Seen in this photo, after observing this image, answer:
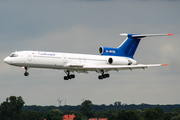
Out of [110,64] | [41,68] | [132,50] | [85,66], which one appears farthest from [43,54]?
[132,50]

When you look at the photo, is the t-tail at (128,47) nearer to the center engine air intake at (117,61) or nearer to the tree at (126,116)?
the center engine air intake at (117,61)

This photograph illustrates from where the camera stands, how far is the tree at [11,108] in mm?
147500

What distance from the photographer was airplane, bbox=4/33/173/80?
2650 inches

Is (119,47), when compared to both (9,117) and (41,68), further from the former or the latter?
(9,117)

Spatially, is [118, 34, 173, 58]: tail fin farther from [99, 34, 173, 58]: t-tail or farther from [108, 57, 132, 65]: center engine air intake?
[108, 57, 132, 65]: center engine air intake

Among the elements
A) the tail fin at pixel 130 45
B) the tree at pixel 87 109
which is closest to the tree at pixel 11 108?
the tree at pixel 87 109

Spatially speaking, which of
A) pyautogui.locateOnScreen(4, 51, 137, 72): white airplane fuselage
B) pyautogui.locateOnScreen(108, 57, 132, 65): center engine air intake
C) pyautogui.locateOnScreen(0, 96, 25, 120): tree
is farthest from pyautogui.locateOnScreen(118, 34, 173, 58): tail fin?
pyautogui.locateOnScreen(0, 96, 25, 120): tree

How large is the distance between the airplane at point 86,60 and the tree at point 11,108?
73.8m

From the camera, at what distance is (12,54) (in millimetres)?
67500

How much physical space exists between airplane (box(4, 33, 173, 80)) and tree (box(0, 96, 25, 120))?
73.8 metres

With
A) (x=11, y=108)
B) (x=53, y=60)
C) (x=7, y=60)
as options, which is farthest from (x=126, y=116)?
(x=7, y=60)

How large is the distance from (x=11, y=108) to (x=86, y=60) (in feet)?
272

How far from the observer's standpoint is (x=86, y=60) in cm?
7569

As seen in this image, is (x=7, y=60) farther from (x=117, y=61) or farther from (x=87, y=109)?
(x=87, y=109)
